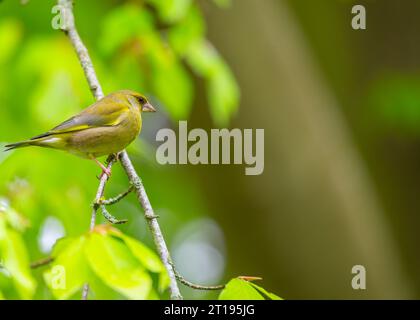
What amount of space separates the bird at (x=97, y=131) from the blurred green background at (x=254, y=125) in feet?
0.99

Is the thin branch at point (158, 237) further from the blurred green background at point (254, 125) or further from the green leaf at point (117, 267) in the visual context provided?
the blurred green background at point (254, 125)

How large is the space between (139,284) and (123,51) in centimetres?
352

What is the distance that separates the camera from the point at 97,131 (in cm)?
448

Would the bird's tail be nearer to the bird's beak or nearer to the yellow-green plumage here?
the yellow-green plumage

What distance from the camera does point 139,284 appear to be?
262 cm

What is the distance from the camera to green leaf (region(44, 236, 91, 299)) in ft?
8.61

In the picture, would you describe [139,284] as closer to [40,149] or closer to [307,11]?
[40,149]

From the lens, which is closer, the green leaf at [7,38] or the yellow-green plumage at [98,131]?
the yellow-green plumage at [98,131]

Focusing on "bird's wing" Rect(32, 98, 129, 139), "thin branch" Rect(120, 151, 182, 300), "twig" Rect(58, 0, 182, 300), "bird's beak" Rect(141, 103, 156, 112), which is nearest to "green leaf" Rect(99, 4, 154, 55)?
"bird's beak" Rect(141, 103, 156, 112)

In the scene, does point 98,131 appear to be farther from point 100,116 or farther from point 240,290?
point 240,290

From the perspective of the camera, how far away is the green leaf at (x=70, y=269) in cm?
262

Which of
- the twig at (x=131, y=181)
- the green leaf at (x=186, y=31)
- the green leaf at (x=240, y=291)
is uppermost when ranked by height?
the green leaf at (x=186, y=31)

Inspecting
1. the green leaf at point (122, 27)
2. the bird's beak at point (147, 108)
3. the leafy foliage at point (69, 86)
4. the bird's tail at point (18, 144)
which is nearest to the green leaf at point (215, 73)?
the leafy foliage at point (69, 86)

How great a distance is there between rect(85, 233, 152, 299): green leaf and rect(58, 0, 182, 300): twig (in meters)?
0.15
